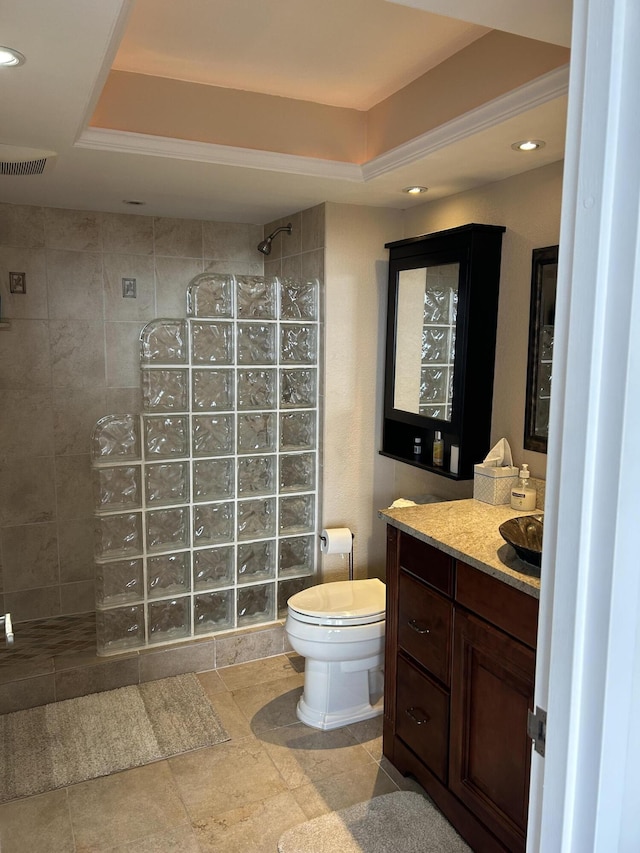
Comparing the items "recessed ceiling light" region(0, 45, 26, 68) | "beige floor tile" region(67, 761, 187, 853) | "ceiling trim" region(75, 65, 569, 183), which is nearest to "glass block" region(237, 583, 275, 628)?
"beige floor tile" region(67, 761, 187, 853)

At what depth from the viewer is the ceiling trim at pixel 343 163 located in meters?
1.91

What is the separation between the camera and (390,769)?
2443 mm

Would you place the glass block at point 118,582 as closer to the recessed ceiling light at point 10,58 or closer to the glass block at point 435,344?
the glass block at point 435,344

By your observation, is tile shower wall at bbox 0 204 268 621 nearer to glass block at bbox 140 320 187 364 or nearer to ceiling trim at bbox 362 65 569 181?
glass block at bbox 140 320 187 364

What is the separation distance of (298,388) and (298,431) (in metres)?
0.21

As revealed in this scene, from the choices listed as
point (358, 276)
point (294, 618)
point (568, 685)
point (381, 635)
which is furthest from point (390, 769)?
point (358, 276)

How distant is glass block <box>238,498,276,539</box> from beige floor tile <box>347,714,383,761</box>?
37.4 inches

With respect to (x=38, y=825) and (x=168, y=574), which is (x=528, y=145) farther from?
(x=38, y=825)

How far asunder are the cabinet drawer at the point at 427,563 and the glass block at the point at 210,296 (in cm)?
132

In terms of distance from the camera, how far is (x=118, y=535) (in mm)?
2939

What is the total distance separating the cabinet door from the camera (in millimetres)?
1787

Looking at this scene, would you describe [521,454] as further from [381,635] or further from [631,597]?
[631,597]

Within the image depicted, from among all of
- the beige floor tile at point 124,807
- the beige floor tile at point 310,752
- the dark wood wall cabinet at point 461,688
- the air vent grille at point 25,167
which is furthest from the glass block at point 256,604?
the air vent grille at point 25,167

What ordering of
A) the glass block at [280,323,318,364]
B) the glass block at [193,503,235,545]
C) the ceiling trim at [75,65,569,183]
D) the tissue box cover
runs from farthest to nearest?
the glass block at [280,323,318,364] < the glass block at [193,503,235,545] < the tissue box cover < the ceiling trim at [75,65,569,183]
